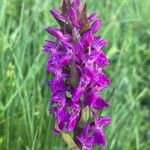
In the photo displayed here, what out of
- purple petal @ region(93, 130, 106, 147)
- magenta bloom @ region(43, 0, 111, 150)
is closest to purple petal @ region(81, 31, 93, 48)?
magenta bloom @ region(43, 0, 111, 150)

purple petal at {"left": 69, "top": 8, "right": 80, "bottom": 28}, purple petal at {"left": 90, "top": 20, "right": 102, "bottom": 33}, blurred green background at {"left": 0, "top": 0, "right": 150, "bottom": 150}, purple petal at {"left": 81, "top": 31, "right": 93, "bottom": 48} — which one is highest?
purple petal at {"left": 69, "top": 8, "right": 80, "bottom": 28}

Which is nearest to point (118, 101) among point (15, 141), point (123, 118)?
point (123, 118)

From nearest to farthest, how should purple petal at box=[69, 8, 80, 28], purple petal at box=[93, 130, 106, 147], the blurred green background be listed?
1. purple petal at box=[69, 8, 80, 28]
2. purple petal at box=[93, 130, 106, 147]
3. the blurred green background

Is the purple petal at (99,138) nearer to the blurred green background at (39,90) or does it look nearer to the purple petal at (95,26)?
the purple petal at (95,26)

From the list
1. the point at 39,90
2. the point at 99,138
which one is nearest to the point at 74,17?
the point at 99,138

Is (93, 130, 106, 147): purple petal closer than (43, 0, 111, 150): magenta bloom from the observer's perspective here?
No

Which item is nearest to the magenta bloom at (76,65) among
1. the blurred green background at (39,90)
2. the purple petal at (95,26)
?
the purple petal at (95,26)

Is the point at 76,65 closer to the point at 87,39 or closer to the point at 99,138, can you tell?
the point at 87,39

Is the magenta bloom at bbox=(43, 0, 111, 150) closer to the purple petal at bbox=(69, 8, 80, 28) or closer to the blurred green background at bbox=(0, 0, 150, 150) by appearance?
the purple petal at bbox=(69, 8, 80, 28)
